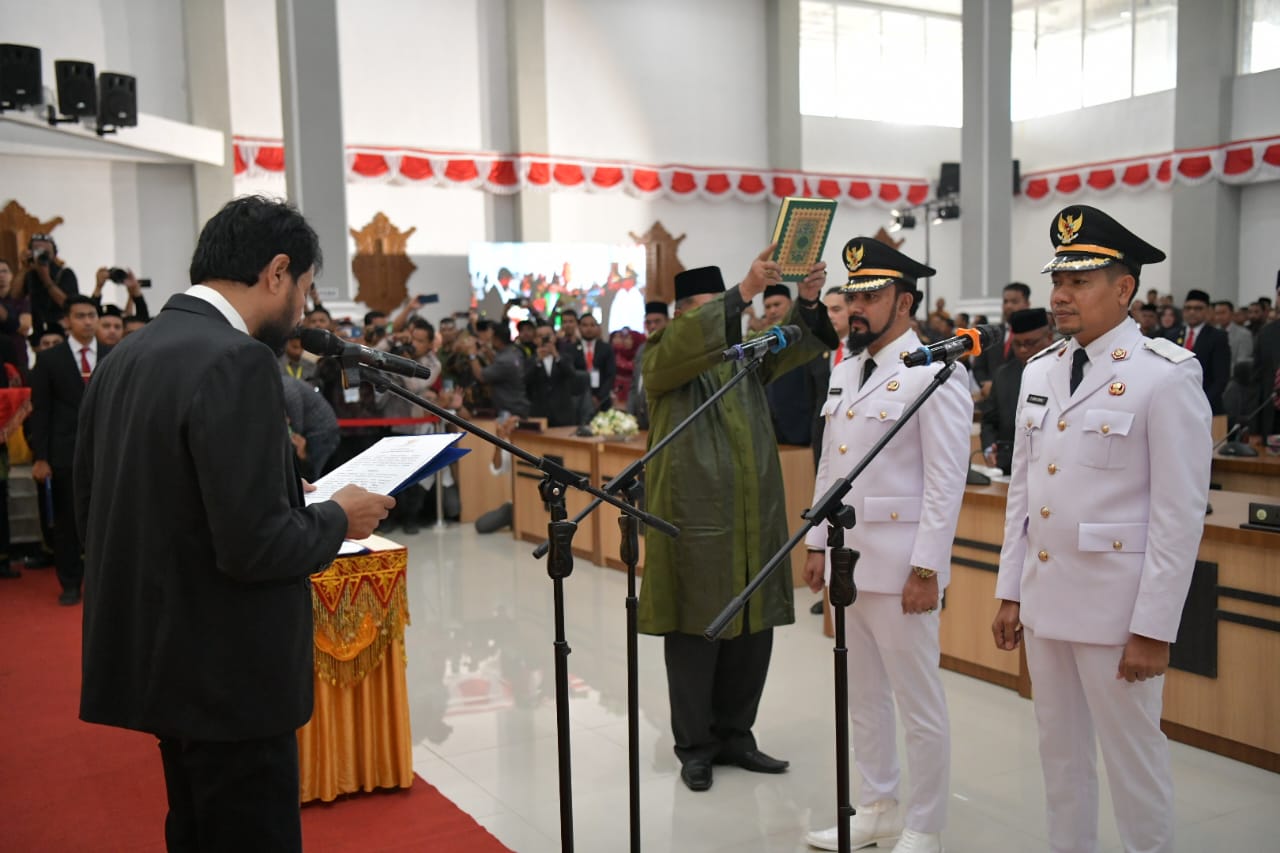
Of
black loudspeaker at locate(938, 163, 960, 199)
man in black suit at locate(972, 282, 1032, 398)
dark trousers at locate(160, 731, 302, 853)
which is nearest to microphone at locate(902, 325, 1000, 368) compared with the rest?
dark trousers at locate(160, 731, 302, 853)

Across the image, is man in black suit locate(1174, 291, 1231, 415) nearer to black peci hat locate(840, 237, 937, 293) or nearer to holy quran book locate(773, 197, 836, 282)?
holy quran book locate(773, 197, 836, 282)

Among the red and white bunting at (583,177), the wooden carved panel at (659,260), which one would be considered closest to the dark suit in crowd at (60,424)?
the red and white bunting at (583,177)

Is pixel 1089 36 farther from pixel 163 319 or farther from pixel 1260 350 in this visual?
pixel 163 319

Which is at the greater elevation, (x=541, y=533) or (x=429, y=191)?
(x=429, y=191)

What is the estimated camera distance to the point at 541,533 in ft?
26.8

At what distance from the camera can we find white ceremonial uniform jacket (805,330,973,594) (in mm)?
2955

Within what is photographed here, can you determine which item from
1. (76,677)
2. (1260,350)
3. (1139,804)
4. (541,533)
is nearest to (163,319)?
(1139,804)

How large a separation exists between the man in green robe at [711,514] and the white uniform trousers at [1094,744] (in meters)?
1.15

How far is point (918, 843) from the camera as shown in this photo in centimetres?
301

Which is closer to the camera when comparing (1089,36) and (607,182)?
(607,182)

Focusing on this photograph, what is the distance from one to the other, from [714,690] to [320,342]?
2370 mm

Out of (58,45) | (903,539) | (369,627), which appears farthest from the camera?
(58,45)

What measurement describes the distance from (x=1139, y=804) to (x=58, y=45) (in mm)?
13406

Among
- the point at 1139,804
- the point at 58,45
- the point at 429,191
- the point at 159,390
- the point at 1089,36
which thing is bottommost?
the point at 1139,804
